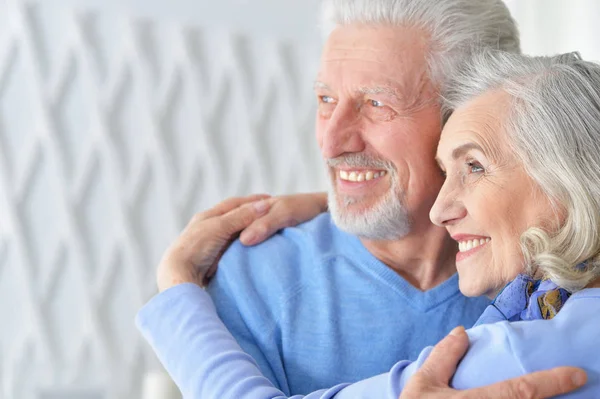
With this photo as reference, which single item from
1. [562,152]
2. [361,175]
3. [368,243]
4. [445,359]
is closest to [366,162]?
[361,175]

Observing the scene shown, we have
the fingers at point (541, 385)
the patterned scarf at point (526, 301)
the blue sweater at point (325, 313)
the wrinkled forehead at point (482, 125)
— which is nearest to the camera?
the fingers at point (541, 385)

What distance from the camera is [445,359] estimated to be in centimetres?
83

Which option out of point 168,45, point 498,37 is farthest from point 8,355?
point 498,37

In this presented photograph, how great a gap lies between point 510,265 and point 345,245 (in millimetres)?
362

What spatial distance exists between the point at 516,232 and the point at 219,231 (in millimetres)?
486

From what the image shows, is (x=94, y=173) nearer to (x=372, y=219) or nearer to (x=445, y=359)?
(x=372, y=219)

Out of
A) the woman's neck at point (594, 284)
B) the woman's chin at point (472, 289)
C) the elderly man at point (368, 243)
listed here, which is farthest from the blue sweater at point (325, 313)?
the woman's neck at point (594, 284)

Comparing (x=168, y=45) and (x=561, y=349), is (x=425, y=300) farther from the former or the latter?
(x=168, y=45)

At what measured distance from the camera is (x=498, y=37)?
126 cm

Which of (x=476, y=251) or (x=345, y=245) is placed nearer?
(x=476, y=251)

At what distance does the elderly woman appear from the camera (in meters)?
0.81

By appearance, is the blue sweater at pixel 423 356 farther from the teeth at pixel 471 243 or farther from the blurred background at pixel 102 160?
the blurred background at pixel 102 160

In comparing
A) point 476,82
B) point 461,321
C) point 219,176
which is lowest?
point 219,176

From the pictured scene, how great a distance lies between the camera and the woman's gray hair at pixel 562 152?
91 centimetres
